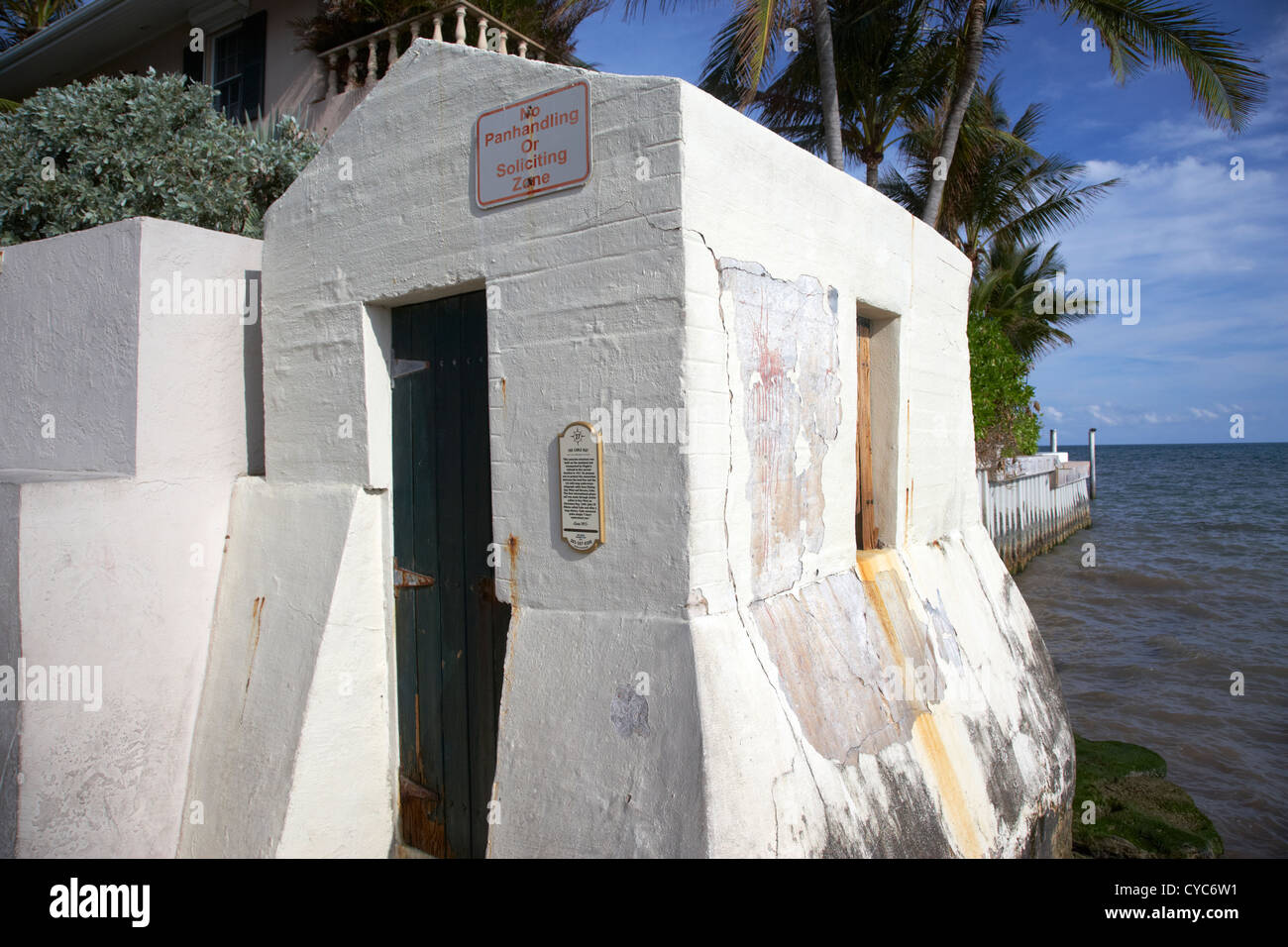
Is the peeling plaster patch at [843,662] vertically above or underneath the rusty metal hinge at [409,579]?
underneath

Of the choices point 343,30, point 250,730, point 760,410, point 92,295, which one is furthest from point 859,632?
point 343,30

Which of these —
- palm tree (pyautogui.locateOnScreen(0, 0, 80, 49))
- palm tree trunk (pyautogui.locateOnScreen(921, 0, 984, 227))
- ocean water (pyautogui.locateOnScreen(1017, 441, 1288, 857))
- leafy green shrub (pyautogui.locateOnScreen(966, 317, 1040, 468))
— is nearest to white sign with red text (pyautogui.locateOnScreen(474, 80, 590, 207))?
ocean water (pyautogui.locateOnScreen(1017, 441, 1288, 857))

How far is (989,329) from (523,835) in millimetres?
15907

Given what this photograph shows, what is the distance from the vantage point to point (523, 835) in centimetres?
351

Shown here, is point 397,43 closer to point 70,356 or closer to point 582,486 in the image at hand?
point 70,356

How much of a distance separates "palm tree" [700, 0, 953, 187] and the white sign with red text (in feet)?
31.2

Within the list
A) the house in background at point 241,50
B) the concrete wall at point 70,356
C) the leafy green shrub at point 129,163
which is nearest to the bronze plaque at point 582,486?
the concrete wall at point 70,356

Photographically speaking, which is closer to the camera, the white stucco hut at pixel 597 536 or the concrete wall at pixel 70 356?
the white stucco hut at pixel 597 536

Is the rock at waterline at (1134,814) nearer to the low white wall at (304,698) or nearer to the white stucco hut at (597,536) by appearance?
the white stucco hut at (597,536)

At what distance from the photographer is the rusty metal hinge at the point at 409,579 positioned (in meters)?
4.32

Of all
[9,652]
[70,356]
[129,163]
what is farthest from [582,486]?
[129,163]

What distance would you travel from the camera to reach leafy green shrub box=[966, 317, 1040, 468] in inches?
640

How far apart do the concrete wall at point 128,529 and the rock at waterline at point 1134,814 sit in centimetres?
566

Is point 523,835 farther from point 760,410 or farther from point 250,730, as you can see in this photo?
point 760,410
